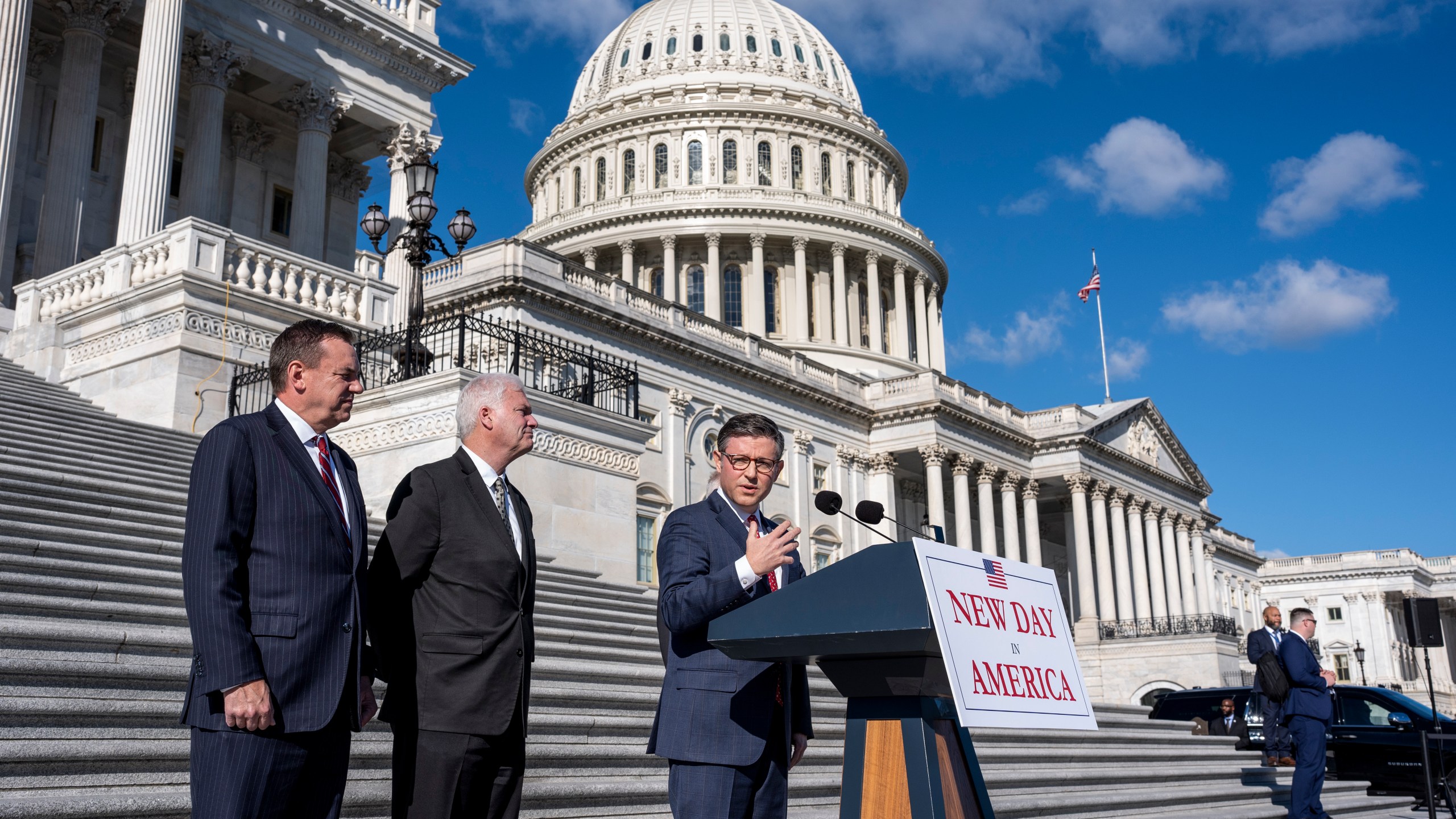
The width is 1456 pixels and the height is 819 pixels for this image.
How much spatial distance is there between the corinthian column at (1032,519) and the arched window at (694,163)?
85.3 feet

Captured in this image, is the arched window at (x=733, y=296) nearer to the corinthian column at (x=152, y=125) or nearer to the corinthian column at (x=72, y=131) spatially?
the corinthian column at (x=72, y=131)

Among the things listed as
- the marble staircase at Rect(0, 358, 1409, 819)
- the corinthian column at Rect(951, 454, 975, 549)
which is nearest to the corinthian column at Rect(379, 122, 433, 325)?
the marble staircase at Rect(0, 358, 1409, 819)

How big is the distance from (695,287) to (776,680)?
6318 centimetres

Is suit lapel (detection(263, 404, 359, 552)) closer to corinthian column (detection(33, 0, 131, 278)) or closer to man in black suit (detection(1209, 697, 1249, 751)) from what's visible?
man in black suit (detection(1209, 697, 1249, 751))

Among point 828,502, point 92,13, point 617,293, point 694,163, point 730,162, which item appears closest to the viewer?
point 828,502

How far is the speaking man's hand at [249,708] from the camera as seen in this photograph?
3.70 meters

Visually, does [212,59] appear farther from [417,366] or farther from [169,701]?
[169,701]

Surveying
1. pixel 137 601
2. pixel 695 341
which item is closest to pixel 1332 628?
pixel 695 341

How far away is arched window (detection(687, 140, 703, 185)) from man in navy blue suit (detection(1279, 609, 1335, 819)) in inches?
2441

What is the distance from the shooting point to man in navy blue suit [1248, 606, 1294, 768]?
1161 cm

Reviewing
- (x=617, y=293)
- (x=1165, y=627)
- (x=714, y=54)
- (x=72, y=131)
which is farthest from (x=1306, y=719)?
(x=714, y=54)

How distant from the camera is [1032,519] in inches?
2174

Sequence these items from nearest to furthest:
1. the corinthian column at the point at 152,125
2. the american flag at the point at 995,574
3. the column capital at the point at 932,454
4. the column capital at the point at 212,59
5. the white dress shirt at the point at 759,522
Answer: the american flag at the point at 995,574
the white dress shirt at the point at 759,522
the corinthian column at the point at 152,125
the column capital at the point at 212,59
the column capital at the point at 932,454

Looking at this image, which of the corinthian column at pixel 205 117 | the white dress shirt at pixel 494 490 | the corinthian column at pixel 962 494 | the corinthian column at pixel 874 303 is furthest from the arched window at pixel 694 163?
the white dress shirt at pixel 494 490
